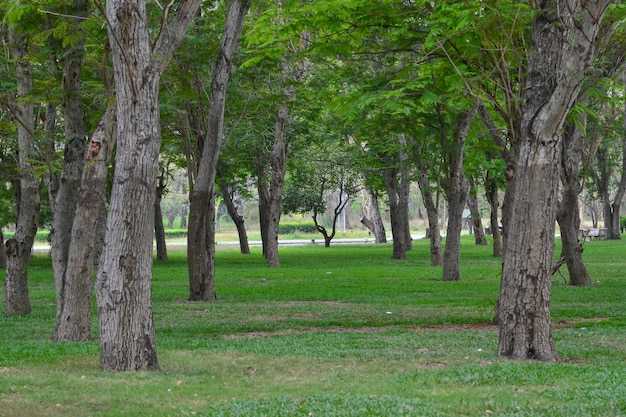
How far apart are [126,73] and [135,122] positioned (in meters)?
0.51

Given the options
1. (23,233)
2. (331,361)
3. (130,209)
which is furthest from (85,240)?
(23,233)

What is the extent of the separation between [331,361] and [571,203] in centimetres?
1215

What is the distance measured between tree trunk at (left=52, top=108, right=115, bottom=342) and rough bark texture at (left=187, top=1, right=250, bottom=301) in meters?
6.35

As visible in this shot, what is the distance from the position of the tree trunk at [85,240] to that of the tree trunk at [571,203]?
457 inches

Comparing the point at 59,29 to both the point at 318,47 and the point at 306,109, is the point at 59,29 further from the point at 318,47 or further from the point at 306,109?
the point at 306,109

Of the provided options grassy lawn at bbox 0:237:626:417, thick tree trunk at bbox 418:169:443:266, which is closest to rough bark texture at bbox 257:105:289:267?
thick tree trunk at bbox 418:169:443:266

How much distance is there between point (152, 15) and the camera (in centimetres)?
1202

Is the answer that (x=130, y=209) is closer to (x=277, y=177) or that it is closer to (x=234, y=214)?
(x=277, y=177)

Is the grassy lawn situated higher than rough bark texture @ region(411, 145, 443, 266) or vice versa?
rough bark texture @ region(411, 145, 443, 266)

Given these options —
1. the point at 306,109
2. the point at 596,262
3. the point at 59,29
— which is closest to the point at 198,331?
the point at 59,29

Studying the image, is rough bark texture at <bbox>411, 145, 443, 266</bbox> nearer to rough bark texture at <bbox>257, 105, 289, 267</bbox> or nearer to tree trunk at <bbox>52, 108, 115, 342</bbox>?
rough bark texture at <bbox>257, 105, 289, 267</bbox>

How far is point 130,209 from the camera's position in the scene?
8688 mm

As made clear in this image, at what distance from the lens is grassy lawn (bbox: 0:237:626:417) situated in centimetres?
685

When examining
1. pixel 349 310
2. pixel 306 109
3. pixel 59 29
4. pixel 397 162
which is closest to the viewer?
pixel 59 29
